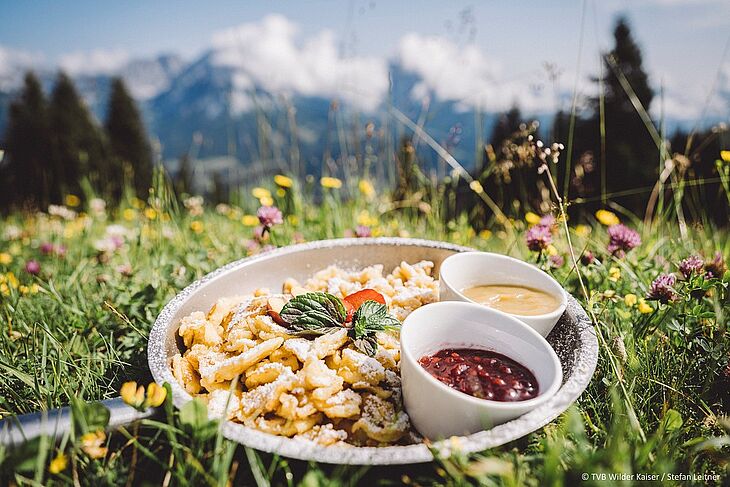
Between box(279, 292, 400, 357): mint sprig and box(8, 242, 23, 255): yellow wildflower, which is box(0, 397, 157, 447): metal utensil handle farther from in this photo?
box(8, 242, 23, 255): yellow wildflower

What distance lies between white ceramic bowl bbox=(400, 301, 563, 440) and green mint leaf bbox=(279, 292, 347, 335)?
0.98 ft

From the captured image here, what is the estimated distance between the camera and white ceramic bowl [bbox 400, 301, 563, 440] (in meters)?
1.34

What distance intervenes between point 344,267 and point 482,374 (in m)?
1.20

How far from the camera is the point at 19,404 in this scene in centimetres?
188

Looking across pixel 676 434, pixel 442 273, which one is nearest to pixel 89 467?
pixel 442 273

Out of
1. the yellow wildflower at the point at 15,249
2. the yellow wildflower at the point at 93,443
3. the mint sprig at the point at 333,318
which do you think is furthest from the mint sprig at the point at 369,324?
the yellow wildflower at the point at 15,249

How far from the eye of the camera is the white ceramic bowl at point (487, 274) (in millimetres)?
1956

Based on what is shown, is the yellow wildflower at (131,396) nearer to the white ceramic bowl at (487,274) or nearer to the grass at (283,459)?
the grass at (283,459)

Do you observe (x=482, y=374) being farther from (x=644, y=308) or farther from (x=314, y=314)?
(x=644, y=308)

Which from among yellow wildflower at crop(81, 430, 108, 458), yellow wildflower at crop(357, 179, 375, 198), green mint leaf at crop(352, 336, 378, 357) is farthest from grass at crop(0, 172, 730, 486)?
yellow wildflower at crop(357, 179, 375, 198)

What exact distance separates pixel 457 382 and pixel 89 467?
1177 mm

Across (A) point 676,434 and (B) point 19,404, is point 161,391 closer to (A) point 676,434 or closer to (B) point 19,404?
(B) point 19,404

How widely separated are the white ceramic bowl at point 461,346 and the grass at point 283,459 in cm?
11

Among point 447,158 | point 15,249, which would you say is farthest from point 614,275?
point 15,249
